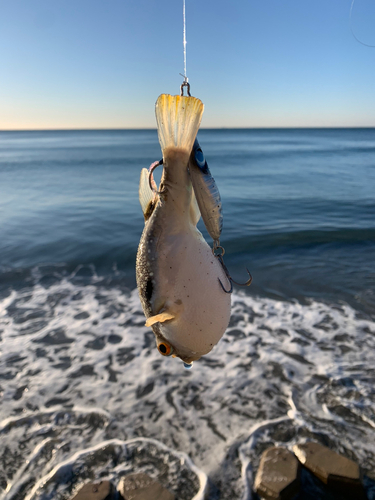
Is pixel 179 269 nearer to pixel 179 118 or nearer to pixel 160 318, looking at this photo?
pixel 160 318

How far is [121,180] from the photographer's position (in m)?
38.0

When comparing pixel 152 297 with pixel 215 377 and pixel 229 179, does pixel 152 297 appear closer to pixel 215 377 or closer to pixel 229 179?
pixel 215 377

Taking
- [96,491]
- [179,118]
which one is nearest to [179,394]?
[96,491]

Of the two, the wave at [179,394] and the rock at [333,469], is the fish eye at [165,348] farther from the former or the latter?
the rock at [333,469]

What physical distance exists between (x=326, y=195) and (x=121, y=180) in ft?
66.7

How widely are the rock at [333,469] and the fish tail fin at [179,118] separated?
5082mm

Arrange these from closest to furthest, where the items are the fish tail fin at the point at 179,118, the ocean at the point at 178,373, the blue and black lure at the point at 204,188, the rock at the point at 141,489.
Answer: the fish tail fin at the point at 179,118
the blue and black lure at the point at 204,188
the rock at the point at 141,489
the ocean at the point at 178,373

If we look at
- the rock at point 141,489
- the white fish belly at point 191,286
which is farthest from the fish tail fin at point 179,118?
the rock at point 141,489

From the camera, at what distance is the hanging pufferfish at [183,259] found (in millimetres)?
2117

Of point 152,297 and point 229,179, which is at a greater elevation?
point 152,297

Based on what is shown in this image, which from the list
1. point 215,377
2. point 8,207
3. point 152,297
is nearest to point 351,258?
point 215,377

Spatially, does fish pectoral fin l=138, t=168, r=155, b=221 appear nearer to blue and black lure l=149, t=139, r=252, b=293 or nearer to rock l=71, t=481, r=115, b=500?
blue and black lure l=149, t=139, r=252, b=293

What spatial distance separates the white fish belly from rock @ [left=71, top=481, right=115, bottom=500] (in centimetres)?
378

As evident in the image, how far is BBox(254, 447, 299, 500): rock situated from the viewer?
491 cm
